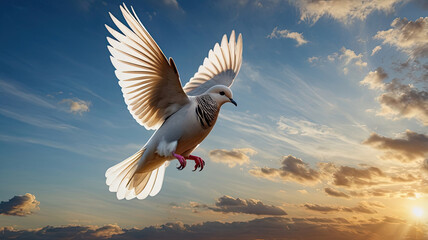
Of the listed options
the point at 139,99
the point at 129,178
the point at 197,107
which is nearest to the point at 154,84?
the point at 139,99

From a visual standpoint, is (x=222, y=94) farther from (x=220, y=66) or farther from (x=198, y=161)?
(x=220, y=66)

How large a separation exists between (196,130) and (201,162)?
3.54 feet

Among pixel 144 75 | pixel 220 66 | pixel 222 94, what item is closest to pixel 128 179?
pixel 144 75

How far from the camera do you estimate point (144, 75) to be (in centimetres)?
790

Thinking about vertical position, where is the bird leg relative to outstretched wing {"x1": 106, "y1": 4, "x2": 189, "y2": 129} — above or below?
below

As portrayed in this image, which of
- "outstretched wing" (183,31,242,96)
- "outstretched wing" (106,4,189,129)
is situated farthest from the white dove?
"outstretched wing" (183,31,242,96)

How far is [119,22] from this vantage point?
673 centimetres

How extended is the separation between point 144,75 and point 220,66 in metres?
3.54

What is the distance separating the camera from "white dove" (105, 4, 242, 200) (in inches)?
289

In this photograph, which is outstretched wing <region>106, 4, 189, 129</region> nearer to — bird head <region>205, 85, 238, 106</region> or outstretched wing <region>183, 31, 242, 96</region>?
bird head <region>205, 85, 238, 106</region>

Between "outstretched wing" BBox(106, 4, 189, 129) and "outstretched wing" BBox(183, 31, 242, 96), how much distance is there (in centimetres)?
237

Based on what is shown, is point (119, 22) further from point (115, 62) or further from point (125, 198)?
point (125, 198)

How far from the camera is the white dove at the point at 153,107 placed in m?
7.34

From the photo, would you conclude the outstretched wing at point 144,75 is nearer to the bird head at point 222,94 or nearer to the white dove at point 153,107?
the white dove at point 153,107
